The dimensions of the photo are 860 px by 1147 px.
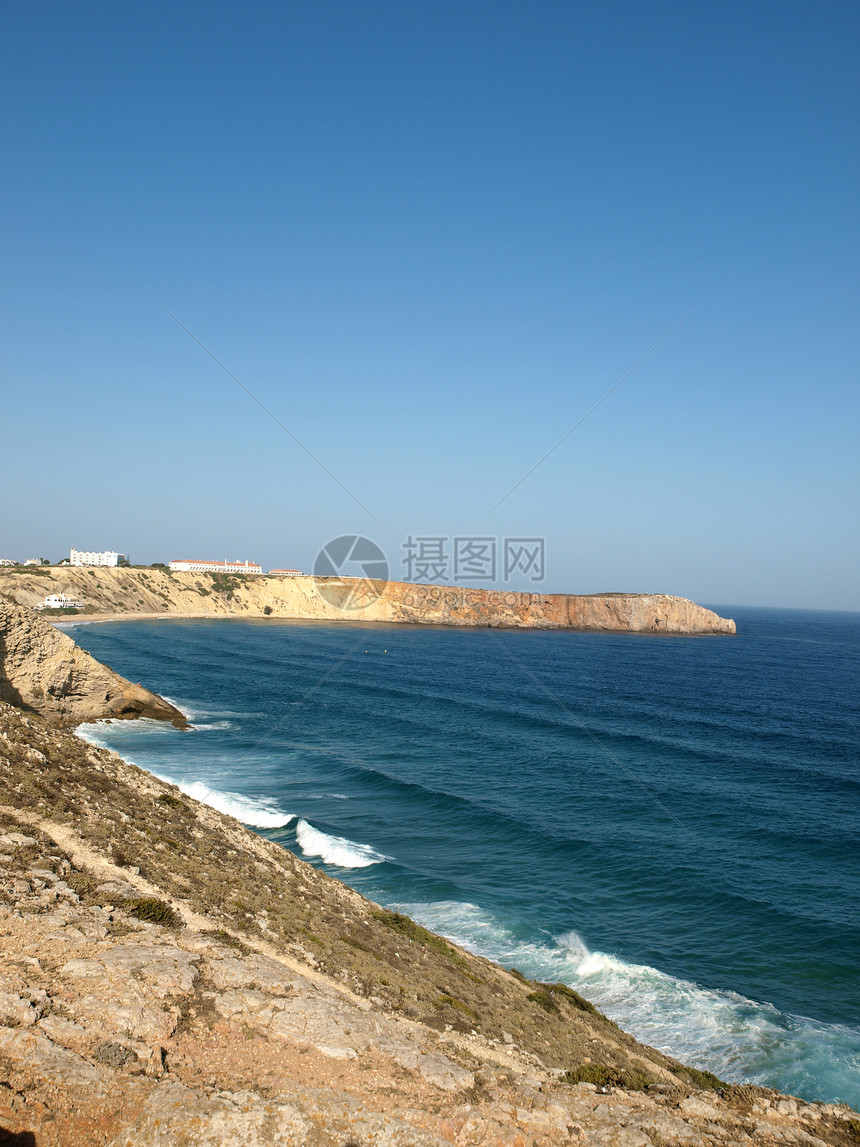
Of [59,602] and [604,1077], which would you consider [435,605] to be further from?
[604,1077]

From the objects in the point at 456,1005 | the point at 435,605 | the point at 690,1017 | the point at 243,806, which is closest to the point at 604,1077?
the point at 456,1005

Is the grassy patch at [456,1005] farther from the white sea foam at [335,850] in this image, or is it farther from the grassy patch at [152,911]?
the white sea foam at [335,850]

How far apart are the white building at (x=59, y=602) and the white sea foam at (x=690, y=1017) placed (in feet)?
323

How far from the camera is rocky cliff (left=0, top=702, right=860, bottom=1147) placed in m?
6.37

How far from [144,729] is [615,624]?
355 feet

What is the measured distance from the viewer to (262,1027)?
25.8 feet

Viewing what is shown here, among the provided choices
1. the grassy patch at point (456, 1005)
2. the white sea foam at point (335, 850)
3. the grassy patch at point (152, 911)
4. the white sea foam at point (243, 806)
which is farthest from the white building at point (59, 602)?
the grassy patch at point (456, 1005)

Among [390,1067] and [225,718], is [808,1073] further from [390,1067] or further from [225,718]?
[225,718]

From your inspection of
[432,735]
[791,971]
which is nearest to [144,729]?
[432,735]

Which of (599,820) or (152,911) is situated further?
(599,820)

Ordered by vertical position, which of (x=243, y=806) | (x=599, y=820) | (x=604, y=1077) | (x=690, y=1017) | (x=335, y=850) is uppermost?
(x=604, y=1077)

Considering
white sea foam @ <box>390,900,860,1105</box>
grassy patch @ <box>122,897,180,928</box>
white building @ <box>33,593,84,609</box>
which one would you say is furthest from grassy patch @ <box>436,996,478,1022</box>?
white building @ <box>33,593,84,609</box>

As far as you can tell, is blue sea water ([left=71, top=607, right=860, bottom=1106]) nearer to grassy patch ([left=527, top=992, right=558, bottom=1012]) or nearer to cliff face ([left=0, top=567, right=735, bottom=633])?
grassy patch ([left=527, top=992, right=558, bottom=1012])

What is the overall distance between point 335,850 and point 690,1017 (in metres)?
11.9
